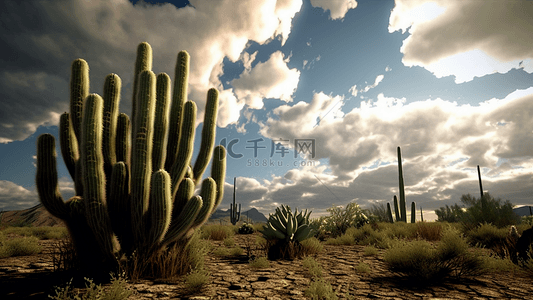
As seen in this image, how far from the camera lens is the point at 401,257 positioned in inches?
223

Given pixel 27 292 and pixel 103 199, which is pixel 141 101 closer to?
pixel 103 199

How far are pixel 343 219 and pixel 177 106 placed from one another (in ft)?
31.2

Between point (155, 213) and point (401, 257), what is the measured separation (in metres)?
4.87

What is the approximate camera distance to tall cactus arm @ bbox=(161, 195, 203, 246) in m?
5.11

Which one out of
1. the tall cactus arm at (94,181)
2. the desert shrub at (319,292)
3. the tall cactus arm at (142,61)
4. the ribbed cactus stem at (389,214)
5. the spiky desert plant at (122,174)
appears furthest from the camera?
the ribbed cactus stem at (389,214)

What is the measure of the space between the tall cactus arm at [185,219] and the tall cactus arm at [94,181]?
0.91 metres

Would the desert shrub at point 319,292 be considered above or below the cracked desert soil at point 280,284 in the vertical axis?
above

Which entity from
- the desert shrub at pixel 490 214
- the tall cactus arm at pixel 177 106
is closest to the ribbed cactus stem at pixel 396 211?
the desert shrub at pixel 490 214

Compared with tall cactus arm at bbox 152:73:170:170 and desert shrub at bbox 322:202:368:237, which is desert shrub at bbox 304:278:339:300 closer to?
tall cactus arm at bbox 152:73:170:170

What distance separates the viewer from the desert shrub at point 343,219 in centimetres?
1244

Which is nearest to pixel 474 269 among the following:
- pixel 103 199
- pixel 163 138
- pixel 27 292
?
pixel 163 138

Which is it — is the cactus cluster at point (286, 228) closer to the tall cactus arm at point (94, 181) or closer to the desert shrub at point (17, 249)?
the tall cactus arm at point (94, 181)

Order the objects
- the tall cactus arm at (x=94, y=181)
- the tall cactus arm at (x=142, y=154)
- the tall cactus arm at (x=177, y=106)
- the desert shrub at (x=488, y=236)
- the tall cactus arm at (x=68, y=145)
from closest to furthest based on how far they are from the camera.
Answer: the tall cactus arm at (x=94, y=181) < the tall cactus arm at (x=142, y=154) < the tall cactus arm at (x=68, y=145) < the tall cactus arm at (x=177, y=106) < the desert shrub at (x=488, y=236)

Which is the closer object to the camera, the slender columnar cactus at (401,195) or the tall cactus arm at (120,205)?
the tall cactus arm at (120,205)
